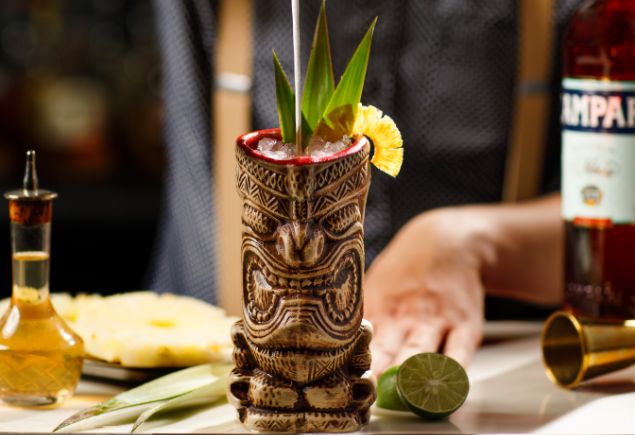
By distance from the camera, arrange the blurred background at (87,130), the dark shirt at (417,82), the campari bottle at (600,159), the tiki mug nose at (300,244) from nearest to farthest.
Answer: the tiki mug nose at (300,244)
the campari bottle at (600,159)
the dark shirt at (417,82)
the blurred background at (87,130)

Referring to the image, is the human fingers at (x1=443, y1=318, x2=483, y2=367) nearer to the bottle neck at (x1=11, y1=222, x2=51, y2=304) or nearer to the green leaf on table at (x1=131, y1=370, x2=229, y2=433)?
the green leaf on table at (x1=131, y1=370, x2=229, y2=433)

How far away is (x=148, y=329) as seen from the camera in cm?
90

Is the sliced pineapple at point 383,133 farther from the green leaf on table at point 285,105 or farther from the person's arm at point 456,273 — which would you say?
the person's arm at point 456,273

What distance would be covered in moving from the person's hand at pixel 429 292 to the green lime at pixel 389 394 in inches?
4.0

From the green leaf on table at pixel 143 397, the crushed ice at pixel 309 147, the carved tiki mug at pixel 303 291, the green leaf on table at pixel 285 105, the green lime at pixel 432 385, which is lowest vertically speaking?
the green leaf on table at pixel 143 397

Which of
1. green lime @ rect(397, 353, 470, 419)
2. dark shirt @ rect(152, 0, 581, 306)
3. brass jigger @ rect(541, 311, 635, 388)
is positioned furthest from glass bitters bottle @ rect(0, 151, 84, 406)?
dark shirt @ rect(152, 0, 581, 306)

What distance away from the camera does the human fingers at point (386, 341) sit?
2.98ft

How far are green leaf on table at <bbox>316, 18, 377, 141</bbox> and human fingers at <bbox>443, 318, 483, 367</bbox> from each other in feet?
0.93

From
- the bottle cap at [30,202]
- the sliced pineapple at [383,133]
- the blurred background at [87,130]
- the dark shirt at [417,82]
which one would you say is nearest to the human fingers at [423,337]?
the sliced pineapple at [383,133]

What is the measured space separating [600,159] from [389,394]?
33 cm

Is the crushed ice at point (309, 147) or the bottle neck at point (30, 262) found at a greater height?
the crushed ice at point (309, 147)

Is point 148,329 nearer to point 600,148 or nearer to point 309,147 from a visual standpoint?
point 309,147

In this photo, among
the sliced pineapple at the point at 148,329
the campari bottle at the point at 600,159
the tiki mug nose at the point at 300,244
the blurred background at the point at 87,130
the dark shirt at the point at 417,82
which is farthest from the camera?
the blurred background at the point at 87,130

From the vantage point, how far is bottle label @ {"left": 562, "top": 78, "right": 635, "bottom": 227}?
952 millimetres
